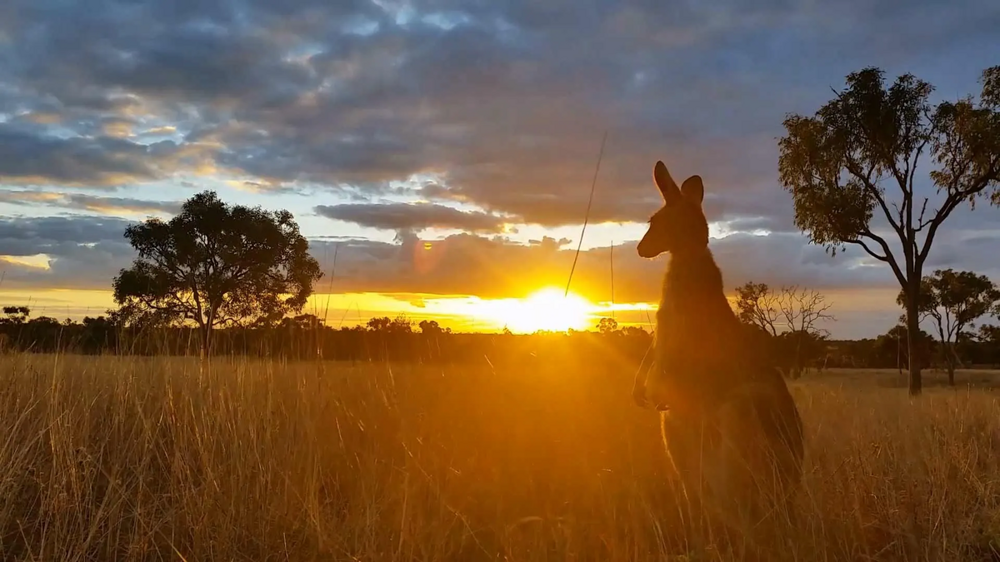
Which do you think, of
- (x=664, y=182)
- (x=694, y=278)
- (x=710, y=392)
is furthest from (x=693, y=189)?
(x=710, y=392)

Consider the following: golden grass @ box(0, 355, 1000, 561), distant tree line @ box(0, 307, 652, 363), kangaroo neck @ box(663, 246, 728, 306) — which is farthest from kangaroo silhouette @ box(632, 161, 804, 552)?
distant tree line @ box(0, 307, 652, 363)

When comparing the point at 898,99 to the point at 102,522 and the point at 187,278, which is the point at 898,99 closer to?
the point at 102,522

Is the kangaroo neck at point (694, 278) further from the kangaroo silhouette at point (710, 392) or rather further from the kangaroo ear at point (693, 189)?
the kangaroo ear at point (693, 189)

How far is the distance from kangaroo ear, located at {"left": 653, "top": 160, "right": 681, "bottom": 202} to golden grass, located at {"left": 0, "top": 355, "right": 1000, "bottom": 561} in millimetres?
2305

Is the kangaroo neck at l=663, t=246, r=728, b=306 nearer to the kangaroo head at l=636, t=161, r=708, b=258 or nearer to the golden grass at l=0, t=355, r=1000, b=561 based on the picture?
the kangaroo head at l=636, t=161, r=708, b=258

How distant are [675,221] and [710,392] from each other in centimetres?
136

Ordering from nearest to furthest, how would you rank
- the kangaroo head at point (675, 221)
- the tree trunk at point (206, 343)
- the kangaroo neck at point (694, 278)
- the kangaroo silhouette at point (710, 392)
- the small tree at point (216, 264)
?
the kangaroo silhouette at point (710, 392)
the kangaroo neck at point (694, 278)
the kangaroo head at point (675, 221)
the tree trunk at point (206, 343)
the small tree at point (216, 264)

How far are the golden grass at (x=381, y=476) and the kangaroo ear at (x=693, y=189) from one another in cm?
224

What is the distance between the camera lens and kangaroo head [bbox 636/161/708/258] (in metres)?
5.44

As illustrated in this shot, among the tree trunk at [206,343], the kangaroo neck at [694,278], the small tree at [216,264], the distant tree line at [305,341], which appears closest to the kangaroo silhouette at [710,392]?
the kangaroo neck at [694,278]

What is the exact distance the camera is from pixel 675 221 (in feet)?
17.8

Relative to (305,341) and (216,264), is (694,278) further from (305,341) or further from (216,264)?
(216,264)

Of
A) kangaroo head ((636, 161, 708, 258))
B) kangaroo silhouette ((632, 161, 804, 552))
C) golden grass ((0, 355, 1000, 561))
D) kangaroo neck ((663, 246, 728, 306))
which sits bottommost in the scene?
golden grass ((0, 355, 1000, 561))

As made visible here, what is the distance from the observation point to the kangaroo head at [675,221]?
544 cm
